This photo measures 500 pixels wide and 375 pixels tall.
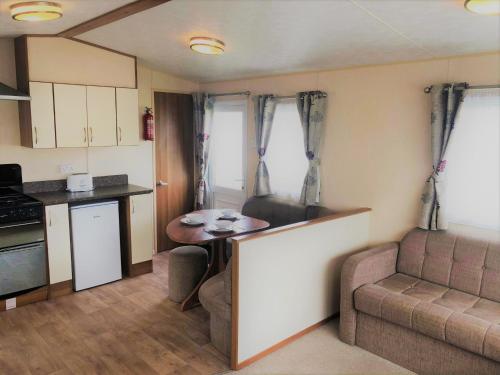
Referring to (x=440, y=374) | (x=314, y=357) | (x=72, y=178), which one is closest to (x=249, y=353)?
(x=314, y=357)

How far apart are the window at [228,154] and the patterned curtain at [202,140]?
109 mm

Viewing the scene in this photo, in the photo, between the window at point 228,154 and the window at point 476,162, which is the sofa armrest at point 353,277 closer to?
the window at point 476,162

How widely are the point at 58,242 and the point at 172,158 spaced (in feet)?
6.15

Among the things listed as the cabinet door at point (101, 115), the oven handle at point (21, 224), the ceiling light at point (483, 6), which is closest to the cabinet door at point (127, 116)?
the cabinet door at point (101, 115)

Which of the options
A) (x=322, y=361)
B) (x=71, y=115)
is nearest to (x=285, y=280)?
(x=322, y=361)

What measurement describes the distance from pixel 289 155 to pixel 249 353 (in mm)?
2192

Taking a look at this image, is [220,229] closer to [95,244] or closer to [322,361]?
[322,361]

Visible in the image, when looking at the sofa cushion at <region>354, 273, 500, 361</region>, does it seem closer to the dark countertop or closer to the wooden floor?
the wooden floor

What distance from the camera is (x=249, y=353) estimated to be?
2922 millimetres

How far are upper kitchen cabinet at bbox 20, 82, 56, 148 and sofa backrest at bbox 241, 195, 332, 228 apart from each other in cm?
210

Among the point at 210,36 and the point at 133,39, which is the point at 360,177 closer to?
the point at 210,36

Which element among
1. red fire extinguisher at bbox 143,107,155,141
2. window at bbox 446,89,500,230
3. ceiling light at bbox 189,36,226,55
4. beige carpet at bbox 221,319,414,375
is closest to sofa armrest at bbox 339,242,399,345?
beige carpet at bbox 221,319,414,375

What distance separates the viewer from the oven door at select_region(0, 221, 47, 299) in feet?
11.7

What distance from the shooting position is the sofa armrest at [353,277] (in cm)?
309
